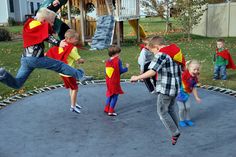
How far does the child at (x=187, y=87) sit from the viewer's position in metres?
4.63

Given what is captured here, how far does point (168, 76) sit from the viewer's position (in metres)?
3.64

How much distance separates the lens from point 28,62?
4680 mm

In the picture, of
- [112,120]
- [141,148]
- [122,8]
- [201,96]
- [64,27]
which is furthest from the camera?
[122,8]

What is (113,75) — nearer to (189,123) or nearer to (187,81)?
(187,81)

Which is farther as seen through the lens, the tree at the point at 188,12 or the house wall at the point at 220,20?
the house wall at the point at 220,20

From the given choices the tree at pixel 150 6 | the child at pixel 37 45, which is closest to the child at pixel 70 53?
the child at pixel 37 45

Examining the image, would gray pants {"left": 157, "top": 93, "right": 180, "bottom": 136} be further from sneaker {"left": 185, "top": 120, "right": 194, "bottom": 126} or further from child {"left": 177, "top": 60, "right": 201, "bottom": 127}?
sneaker {"left": 185, "top": 120, "right": 194, "bottom": 126}

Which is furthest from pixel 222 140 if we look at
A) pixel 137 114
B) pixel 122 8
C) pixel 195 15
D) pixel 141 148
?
pixel 195 15

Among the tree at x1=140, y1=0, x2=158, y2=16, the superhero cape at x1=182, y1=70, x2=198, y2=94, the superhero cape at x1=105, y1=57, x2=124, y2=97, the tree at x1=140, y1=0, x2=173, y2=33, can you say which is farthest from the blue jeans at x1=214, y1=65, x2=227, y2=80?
the tree at x1=140, y1=0, x2=158, y2=16

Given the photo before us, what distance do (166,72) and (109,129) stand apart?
1567 millimetres

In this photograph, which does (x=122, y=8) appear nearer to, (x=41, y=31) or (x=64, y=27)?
(x=64, y=27)

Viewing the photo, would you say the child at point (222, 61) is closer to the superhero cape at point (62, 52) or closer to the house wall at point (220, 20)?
the superhero cape at point (62, 52)

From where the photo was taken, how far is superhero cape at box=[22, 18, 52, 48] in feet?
14.9

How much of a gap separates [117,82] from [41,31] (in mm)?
1578
